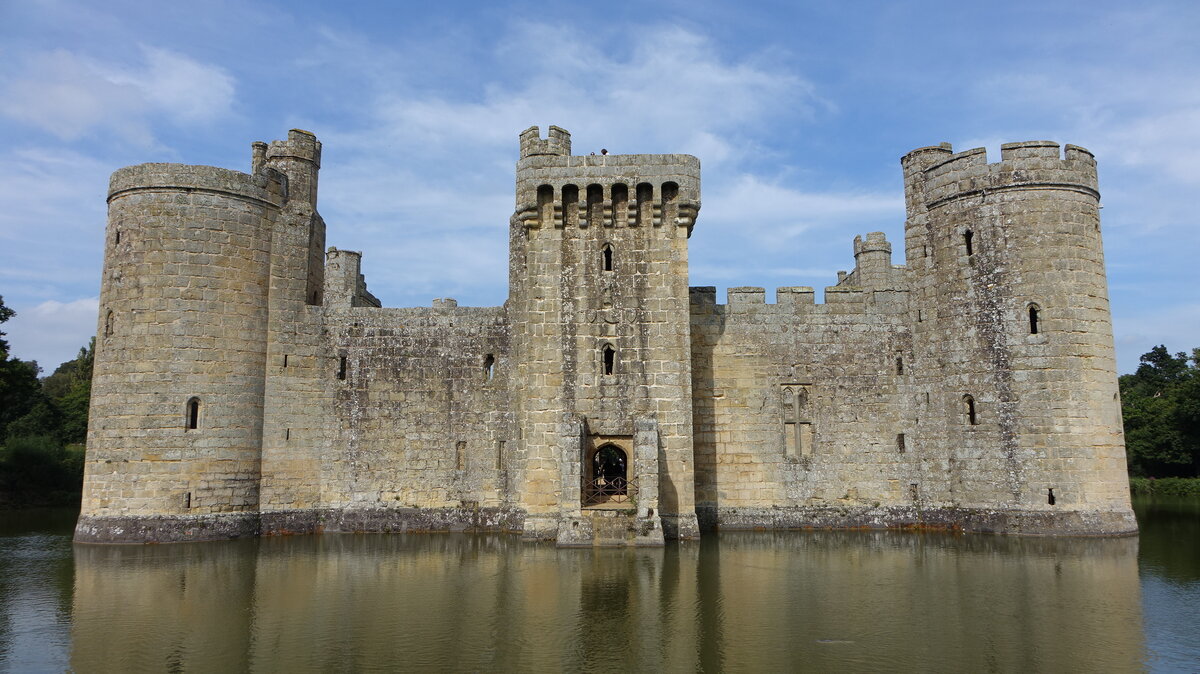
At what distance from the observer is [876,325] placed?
21719mm

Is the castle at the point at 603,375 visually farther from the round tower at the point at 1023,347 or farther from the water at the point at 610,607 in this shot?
the water at the point at 610,607

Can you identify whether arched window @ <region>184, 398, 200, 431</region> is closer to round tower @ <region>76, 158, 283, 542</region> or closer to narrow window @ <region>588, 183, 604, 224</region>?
round tower @ <region>76, 158, 283, 542</region>

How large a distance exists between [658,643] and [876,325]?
14360 mm

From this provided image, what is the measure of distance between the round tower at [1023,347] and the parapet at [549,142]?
9800 millimetres

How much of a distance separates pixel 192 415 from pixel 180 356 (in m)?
1.47

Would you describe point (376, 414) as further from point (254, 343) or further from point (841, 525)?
point (841, 525)

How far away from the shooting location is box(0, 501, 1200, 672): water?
364 inches

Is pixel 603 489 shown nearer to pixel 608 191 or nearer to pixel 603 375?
pixel 603 375

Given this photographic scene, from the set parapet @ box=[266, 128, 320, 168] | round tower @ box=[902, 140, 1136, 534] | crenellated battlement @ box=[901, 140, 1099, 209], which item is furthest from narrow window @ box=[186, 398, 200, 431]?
crenellated battlement @ box=[901, 140, 1099, 209]

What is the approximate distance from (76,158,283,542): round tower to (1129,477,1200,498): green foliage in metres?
37.1

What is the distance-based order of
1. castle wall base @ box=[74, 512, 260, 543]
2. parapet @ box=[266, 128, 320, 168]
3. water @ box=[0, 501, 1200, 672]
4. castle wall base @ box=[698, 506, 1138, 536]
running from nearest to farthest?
1. water @ box=[0, 501, 1200, 672]
2. castle wall base @ box=[698, 506, 1138, 536]
3. castle wall base @ box=[74, 512, 260, 543]
4. parapet @ box=[266, 128, 320, 168]

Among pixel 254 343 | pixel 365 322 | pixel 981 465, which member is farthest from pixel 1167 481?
pixel 254 343

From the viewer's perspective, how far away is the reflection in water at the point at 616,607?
30.4 ft

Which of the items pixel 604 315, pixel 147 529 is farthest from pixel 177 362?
pixel 604 315
